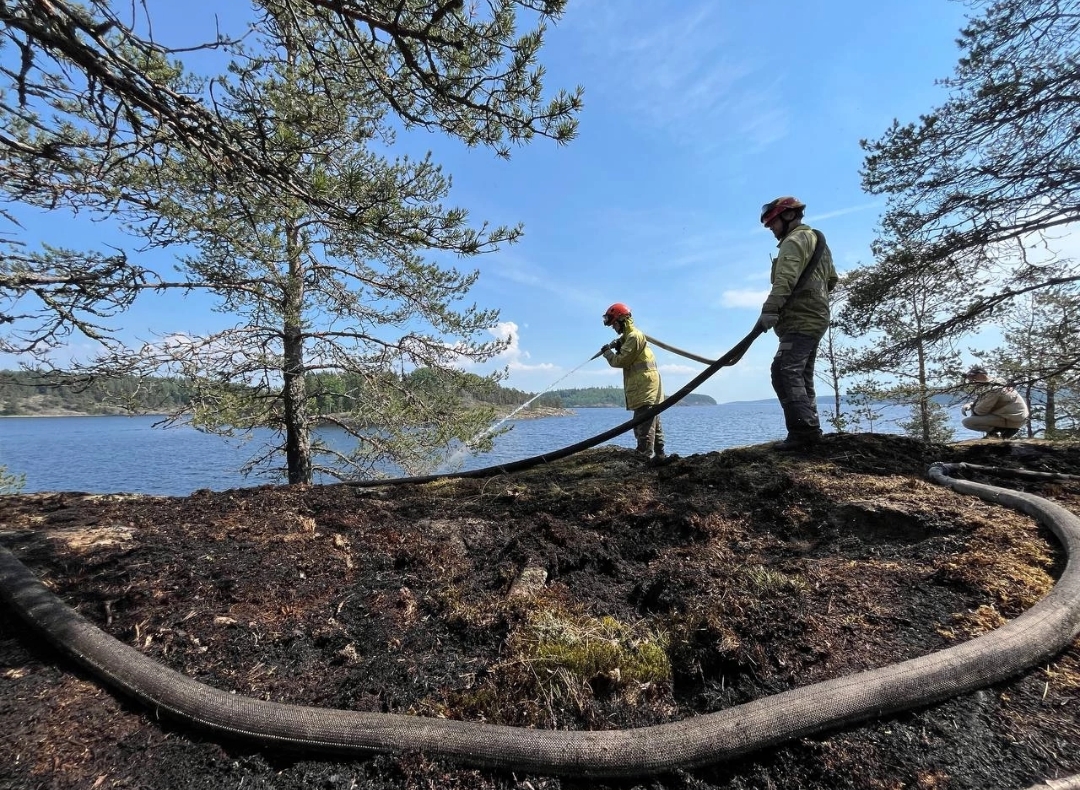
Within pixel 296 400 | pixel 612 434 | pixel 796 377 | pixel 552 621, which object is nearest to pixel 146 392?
pixel 296 400

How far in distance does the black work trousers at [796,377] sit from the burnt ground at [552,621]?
1.01 meters

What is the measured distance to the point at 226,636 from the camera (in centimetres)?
212

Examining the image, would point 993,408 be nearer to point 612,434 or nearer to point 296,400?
point 612,434

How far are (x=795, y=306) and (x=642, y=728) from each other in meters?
3.98

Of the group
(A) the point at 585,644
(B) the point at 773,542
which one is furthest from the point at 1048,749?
(B) the point at 773,542

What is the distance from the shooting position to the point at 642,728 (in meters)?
1.50

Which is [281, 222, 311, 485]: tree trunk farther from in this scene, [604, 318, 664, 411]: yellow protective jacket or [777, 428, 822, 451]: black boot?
[777, 428, 822, 451]: black boot

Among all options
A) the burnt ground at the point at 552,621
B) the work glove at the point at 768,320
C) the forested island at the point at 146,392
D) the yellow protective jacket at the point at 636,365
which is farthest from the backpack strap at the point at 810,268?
the forested island at the point at 146,392

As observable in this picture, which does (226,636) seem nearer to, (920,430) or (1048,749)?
(1048,749)

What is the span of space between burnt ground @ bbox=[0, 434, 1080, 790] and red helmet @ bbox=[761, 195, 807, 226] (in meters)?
2.44

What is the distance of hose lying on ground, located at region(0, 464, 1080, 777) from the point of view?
55.8 inches

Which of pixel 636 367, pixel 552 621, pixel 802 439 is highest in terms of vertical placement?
pixel 636 367

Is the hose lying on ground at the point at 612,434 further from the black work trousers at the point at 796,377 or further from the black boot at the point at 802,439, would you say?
the black boot at the point at 802,439

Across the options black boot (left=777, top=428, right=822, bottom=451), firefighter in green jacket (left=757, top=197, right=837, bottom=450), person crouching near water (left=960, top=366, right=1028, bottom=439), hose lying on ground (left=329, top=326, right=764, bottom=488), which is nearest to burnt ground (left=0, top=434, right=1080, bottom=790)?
black boot (left=777, top=428, right=822, bottom=451)
